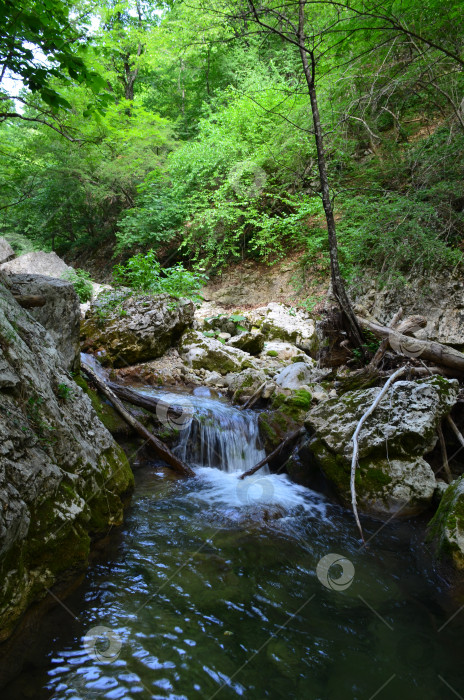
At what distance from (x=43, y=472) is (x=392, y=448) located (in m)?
3.57

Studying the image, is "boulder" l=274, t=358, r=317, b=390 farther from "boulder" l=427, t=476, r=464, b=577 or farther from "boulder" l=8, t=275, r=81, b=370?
"boulder" l=8, t=275, r=81, b=370

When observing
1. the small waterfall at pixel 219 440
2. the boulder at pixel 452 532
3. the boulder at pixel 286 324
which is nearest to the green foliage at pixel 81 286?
the boulder at pixel 286 324

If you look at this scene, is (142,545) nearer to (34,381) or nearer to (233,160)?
(34,381)

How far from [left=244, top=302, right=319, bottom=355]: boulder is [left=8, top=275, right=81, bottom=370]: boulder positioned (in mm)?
6202

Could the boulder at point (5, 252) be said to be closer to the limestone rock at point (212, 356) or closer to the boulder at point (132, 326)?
the boulder at point (132, 326)

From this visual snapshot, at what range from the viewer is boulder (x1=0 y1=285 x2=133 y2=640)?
6.27 ft

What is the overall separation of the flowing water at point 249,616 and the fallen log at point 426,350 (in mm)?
2208

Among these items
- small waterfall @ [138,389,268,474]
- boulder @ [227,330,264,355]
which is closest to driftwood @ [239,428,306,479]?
Result: small waterfall @ [138,389,268,474]

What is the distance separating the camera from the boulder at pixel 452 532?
9.33 feet

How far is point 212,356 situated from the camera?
27.8 feet

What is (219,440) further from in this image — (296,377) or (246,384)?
(296,377)

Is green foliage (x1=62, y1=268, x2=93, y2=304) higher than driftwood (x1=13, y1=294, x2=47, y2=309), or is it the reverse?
green foliage (x1=62, y1=268, x2=93, y2=304)

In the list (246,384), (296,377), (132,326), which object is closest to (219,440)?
(246,384)

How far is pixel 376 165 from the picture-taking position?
8.35 meters
